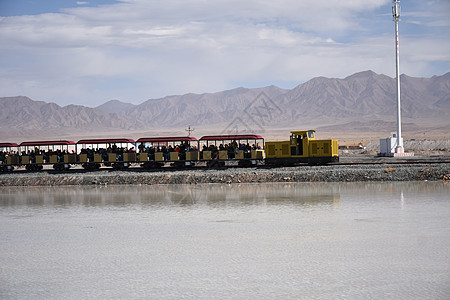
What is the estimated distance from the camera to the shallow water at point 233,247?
10.4 meters

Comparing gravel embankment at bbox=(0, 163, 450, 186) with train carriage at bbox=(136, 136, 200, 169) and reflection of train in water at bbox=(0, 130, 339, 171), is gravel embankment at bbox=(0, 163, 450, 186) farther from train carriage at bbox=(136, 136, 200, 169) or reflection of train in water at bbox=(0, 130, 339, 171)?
train carriage at bbox=(136, 136, 200, 169)

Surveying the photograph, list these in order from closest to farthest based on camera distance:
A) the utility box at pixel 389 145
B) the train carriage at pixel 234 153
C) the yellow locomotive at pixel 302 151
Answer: the yellow locomotive at pixel 302 151 < the train carriage at pixel 234 153 < the utility box at pixel 389 145

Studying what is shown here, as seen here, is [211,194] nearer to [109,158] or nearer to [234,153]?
[234,153]

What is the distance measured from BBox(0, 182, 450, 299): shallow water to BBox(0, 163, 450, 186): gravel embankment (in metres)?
6.66

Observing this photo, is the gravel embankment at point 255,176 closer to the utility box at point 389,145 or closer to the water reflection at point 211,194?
the water reflection at point 211,194

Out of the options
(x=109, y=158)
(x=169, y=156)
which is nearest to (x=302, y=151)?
(x=169, y=156)

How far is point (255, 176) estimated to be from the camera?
113 ft

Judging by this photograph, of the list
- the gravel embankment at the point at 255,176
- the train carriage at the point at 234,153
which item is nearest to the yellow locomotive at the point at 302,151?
the train carriage at the point at 234,153

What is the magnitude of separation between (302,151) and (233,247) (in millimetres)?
26786

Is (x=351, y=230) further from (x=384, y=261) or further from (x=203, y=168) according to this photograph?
(x=203, y=168)

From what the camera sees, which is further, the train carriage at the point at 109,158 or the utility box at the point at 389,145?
the utility box at the point at 389,145

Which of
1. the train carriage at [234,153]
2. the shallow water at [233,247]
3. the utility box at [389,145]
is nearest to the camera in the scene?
the shallow water at [233,247]

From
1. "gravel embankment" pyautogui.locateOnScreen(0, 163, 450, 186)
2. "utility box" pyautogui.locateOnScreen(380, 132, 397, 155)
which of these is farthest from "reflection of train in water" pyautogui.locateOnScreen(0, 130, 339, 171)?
"utility box" pyautogui.locateOnScreen(380, 132, 397, 155)

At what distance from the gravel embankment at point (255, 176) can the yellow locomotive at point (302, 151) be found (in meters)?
2.81
